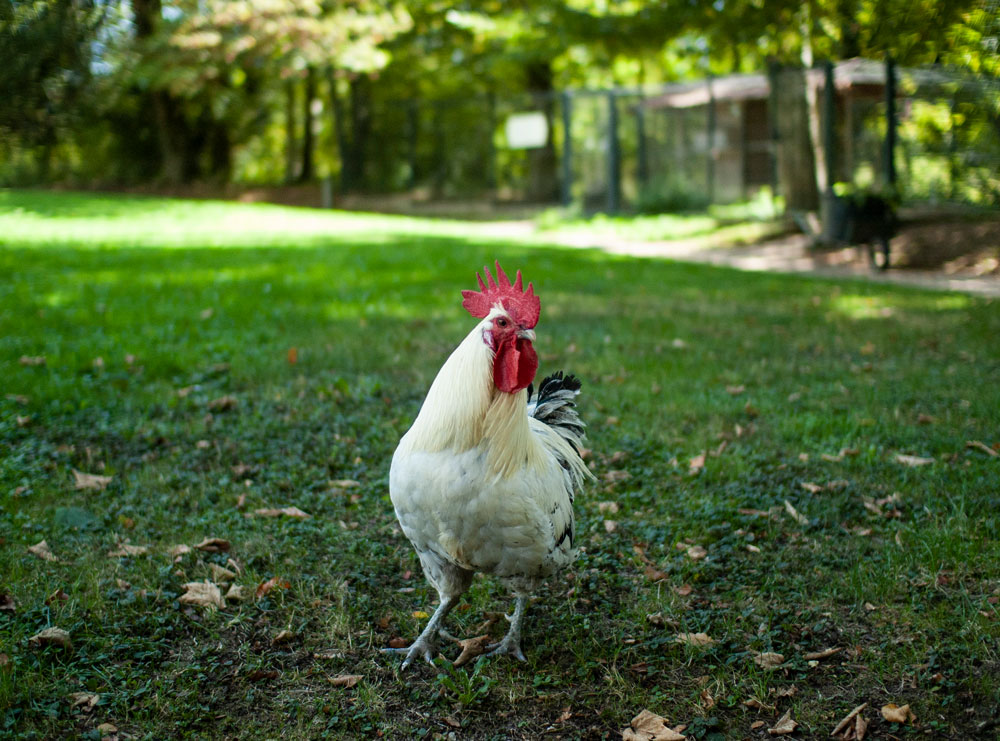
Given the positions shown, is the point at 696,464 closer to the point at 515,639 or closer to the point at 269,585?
the point at 515,639

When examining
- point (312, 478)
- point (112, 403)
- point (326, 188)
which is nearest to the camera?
point (312, 478)

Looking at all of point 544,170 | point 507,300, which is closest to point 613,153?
point 544,170

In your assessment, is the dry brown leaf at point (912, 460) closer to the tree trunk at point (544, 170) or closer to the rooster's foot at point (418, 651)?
the rooster's foot at point (418, 651)

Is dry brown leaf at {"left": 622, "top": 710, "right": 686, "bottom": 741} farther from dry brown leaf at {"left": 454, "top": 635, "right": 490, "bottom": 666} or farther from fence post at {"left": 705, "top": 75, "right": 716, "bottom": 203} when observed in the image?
fence post at {"left": 705, "top": 75, "right": 716, "bottom": 203}

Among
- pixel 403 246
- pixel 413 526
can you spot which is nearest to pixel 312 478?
pixel 413 526

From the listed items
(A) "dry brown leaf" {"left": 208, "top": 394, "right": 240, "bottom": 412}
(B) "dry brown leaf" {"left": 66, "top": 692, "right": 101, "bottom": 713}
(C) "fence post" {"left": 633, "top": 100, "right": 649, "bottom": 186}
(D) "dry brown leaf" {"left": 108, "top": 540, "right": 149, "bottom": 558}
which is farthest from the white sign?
(B) "dry brown leaf" {"left": 66, "top": 692, "right": 101, "bottom": 713}

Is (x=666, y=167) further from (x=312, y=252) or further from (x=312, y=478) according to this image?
(x=312, y=478)

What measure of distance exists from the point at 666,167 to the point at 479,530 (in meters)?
21.1

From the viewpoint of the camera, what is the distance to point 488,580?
14.2ft

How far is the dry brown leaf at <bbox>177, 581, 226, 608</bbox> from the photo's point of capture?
386 centimetres

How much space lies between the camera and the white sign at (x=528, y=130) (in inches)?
959

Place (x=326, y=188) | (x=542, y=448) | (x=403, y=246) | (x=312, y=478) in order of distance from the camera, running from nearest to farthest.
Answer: (x=542, y=448) → (x=312, y=478) → (x=403, y=246) → (x=326, y=188)

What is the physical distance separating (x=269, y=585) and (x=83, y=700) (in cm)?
→ 100

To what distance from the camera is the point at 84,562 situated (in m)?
4.07
